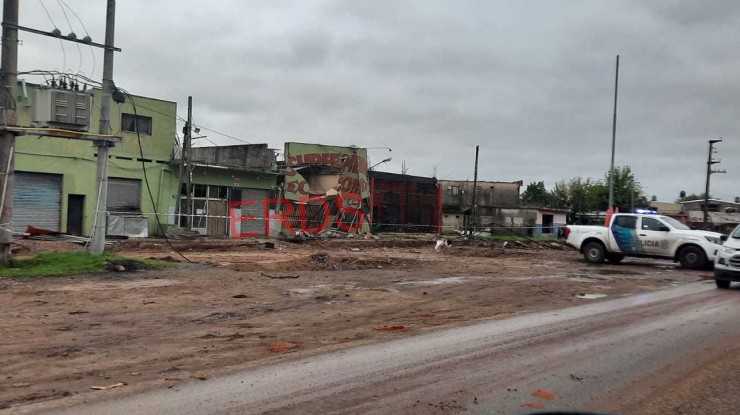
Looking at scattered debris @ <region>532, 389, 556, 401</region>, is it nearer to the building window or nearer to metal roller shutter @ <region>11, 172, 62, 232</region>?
metal roller shutter @ <region>11, 172, 62, 232</region>

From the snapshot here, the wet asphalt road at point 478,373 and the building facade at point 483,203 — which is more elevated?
the building facade at point 483,203

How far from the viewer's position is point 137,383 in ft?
20.2

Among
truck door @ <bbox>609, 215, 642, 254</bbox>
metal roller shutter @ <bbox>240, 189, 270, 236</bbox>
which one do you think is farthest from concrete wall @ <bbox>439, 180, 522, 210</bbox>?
truck door @ <bbox>609, 215, 642, 254</bbox>

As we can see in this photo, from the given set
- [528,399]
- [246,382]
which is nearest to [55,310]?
[246,382]

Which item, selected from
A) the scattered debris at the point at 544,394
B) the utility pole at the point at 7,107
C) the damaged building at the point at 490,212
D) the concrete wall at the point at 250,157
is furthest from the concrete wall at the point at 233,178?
the scattered debris at the point at 544,394

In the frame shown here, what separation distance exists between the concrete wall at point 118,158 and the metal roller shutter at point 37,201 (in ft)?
0.98

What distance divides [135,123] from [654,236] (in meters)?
26.3

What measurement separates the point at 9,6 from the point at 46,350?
1129cm

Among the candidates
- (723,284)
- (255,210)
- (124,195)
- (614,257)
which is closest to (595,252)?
(614,257)

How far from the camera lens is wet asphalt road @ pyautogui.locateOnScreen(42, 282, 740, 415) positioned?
218 inches

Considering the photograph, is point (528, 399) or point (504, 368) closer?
point (528, 399)

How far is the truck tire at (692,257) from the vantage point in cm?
2011

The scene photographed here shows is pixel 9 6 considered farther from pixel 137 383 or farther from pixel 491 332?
pixel 491 332

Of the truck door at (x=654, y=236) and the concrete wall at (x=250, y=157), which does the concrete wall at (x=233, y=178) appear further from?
the truck door at (x=654, y=236)
